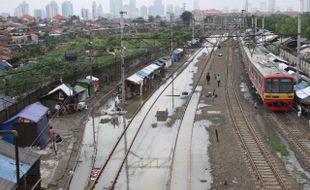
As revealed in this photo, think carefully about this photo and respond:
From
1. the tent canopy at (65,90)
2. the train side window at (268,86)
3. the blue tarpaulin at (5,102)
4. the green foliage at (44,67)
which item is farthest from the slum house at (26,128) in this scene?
the train side window at (268,86)

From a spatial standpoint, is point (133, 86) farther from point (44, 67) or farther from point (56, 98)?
point (44, 67)

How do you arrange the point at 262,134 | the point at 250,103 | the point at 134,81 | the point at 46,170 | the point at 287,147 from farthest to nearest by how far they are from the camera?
the point at 134,81 < the point at 250,103 < the point at 262,134 < the point at 287,147 < the point at 46,170

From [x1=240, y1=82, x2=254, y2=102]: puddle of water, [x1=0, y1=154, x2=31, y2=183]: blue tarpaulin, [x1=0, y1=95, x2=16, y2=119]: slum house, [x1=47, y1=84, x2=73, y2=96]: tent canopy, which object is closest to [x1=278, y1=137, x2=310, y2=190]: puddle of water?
[x1=0, y1=154, x2=31, y2=183]: blue tarpaulin

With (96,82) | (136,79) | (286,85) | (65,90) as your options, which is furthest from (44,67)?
(286,85)

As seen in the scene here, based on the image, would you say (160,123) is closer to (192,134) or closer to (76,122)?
(192,134)

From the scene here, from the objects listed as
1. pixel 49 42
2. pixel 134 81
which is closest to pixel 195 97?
pixel 134 81

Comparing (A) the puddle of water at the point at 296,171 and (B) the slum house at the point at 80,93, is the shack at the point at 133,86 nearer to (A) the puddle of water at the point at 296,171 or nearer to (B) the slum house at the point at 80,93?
(B) the slum house at the point at 80,93
